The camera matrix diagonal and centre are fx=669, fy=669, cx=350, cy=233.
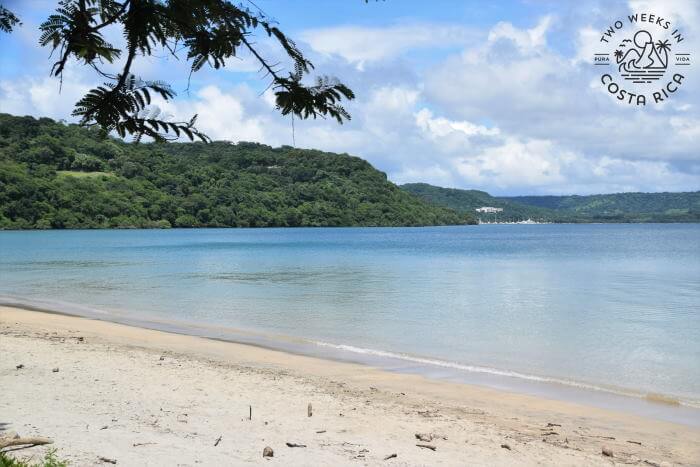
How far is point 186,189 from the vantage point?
130 metres

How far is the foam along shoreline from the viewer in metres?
10.0

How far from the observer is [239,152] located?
5935 inches

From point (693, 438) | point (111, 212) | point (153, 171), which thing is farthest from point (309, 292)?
point (153, 171)

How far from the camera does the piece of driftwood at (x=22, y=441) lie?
541 cm

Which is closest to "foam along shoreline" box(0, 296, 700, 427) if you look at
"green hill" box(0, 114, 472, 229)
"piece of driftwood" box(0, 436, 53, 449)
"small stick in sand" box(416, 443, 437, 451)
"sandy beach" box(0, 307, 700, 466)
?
"sandy beach" box(0, 307, 700, 466)

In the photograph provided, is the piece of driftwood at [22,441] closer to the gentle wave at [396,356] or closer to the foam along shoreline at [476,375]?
the foam along shoreline at [476,375]

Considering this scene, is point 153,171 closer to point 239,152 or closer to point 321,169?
Result: point 239,152

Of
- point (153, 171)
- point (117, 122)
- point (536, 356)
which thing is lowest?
point (536, 356)

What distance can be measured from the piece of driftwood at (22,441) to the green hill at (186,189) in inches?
2857

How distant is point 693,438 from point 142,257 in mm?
46896

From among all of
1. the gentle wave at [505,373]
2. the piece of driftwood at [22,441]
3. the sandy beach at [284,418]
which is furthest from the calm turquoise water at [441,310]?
the piece of driftwood at [22,441]

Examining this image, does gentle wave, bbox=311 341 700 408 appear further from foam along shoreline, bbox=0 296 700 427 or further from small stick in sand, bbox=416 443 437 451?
small stick in sand, bbox=416 443 437 451

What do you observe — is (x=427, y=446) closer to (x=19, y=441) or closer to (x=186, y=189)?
(x=19, y=441)

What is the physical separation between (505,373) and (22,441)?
8.74 m
